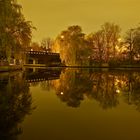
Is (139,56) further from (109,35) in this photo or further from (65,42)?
(65,42)

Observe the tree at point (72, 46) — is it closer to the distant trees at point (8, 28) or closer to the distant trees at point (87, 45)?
the distant trees at point (87, 45)

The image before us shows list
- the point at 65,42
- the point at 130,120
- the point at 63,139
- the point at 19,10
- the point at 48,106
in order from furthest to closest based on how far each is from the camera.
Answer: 1. the point at 65,42
2. the point at 19,10
3. the point at 48,106
4. the point at 130,120
5. the point at 63,139

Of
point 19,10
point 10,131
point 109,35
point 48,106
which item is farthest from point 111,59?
point 10,131

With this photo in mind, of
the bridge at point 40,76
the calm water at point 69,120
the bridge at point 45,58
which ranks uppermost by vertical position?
the bridge at point 45,58

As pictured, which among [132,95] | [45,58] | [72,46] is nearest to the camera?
[132,95]

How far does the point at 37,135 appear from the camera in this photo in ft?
27.5

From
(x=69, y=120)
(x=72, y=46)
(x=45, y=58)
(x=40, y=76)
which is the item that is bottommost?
(x=69, y=120)

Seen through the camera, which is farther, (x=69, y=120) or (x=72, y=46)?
(x=72, y=46)

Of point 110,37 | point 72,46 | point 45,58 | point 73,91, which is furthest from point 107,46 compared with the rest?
point 73,91

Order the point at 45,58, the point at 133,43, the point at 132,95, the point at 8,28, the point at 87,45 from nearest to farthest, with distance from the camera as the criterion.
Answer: the point at 132,95
the point at 8,28
the point at 87,45
the point at 133,43
the point at 45,58

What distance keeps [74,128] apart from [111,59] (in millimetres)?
71086

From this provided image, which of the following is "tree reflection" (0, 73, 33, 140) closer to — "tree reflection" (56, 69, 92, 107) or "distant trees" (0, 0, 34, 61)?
"tree reflection" (56, 69, 92, 107)

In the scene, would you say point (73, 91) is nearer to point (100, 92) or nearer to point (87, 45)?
point (100, 92)

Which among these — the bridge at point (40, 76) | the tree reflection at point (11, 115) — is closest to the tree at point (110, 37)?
the bridge at point (40, 76)
